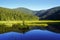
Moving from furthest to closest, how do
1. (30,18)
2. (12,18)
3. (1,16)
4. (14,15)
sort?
(30,18)
(14,15)
(12,18)
(1,16)

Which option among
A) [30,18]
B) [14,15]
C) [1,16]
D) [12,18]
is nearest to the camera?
[1,16]

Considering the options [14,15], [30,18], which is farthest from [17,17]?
[30,18]

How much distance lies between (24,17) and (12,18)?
65.3 feet

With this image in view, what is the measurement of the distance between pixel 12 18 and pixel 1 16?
18.0m

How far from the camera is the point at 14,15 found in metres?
154

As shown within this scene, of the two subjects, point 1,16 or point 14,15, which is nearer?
point 1,16

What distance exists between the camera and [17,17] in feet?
500

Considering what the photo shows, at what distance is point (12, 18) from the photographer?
144000 mm

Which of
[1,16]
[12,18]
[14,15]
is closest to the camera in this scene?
[1,16]

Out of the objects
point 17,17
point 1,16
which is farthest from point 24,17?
point 1,16

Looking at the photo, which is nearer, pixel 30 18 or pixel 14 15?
pixel 14 15

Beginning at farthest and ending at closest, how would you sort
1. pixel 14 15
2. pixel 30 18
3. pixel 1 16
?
pixel 30 18, pixel 14 15, pixel 1 16

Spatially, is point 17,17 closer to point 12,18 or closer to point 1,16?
point 12,18

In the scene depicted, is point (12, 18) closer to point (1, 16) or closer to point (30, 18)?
point (1, 16)
